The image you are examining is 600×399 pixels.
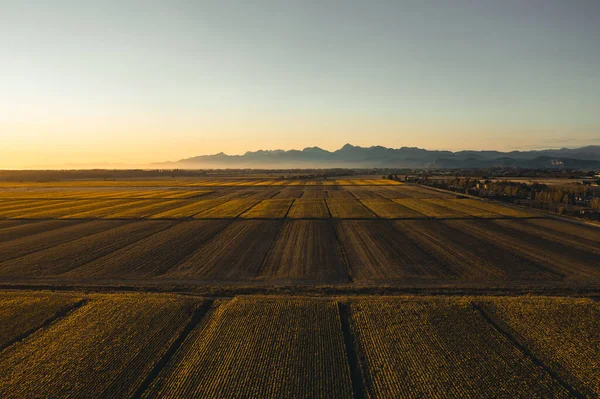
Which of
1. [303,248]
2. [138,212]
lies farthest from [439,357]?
[138,212]

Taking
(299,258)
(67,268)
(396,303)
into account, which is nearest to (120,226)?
(67,268)

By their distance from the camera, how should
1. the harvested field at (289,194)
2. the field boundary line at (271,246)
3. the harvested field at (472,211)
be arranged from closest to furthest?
Answer: the field boundary line at (271,246) → the harvested field at (472,211) → the harvested field at (289,194)

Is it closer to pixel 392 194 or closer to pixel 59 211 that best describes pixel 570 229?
pixel 392 194

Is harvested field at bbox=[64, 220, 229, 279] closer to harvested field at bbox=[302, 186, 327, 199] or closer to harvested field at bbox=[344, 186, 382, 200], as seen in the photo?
harvested field at bbox=[302, 186, 327, 199]

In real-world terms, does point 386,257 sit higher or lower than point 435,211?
higher

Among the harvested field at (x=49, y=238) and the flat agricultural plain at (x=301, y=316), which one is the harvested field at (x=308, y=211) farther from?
the harvested field at (x=49, y=238)

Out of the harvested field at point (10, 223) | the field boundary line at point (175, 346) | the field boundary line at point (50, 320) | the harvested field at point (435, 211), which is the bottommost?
the harvested field at point (435, 211)

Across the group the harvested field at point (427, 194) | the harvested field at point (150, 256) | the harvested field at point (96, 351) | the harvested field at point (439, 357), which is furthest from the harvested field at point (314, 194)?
the harvested field at point (439, 357)
